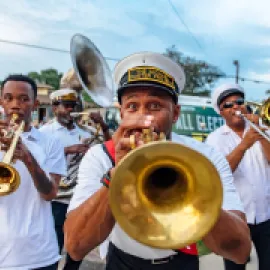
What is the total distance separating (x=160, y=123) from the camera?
5.37 feet

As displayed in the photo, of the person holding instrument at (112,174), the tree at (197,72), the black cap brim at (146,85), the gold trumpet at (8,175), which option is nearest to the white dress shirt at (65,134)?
the gold trumpet at (8,175)

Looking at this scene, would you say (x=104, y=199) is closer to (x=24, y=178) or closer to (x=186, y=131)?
(x=24, y=178)

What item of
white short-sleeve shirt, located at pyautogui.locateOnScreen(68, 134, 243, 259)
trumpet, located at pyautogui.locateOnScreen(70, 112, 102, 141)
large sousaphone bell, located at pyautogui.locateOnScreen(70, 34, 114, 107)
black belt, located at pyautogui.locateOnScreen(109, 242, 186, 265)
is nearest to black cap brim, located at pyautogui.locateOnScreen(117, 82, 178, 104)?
white short-sleeve shirt, located at pyautogui.locateOnScreen(68, 134, 243, 259)

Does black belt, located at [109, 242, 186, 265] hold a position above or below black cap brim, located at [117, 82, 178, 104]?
below

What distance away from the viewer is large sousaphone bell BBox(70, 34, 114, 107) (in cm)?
423

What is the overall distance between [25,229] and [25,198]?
0.59 feet

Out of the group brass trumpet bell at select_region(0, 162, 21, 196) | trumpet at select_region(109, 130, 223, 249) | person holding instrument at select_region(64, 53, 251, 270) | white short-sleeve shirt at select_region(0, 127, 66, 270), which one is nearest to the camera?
trumpet at select_region(109, 130, 223, 249)

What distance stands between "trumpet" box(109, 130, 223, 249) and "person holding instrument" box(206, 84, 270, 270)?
1803 mm

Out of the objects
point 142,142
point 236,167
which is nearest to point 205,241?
point 142,142

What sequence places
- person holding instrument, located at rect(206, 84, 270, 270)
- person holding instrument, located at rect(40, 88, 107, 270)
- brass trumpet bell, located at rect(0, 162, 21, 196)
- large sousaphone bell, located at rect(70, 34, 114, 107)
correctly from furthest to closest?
large sousaphone bell, located at rect(70, 34, 114, 107) < person holding instrument, located at rect(40, 88, 107, 270) < person holding instrument, located at rect(206, 84, 270, 270) < brass trumpet bell, located at rect(0, 162, 21, 196)

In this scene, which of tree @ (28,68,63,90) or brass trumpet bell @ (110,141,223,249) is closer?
brass trumpet bell @ (110,141,223,249)

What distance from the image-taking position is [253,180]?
10.6 feet

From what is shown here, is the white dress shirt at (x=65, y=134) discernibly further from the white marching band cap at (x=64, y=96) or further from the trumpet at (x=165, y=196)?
the trumpet at (x=165, y=196)

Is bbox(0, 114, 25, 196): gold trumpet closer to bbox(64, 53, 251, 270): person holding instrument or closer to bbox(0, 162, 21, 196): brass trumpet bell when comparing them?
bbox(0, 162, 21, 196): brass trumpet bell
